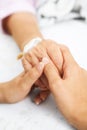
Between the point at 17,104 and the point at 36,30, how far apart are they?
0.31m

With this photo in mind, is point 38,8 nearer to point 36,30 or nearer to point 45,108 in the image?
point 36,30

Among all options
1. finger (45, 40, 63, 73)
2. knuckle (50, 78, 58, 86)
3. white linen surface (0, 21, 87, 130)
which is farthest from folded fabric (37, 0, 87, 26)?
knuckle (50, 78, 58, 86)

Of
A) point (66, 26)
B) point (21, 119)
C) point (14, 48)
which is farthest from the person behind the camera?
point (66, 26)

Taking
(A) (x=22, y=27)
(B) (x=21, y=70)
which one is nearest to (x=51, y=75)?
(B) (x=21, y=70)

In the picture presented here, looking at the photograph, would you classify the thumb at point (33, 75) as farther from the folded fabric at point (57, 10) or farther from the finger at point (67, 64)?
the folded fabric at point (57, 10)

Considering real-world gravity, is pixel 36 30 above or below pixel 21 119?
above

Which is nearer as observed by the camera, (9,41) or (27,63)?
(27,63)

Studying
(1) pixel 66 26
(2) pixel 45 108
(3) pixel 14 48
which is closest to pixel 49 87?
(2) pixel 45 108

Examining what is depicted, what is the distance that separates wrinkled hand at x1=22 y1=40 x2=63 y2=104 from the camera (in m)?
0.75

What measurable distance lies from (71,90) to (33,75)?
0.33 ft

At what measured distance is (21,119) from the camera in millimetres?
689

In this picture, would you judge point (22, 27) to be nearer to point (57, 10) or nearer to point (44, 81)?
point (57, 10)

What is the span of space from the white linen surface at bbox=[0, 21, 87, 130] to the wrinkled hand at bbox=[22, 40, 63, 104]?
0.02 meters

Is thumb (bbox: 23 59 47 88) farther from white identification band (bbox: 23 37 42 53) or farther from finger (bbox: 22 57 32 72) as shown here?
white identification band (bbox: 23 37 42 53)
